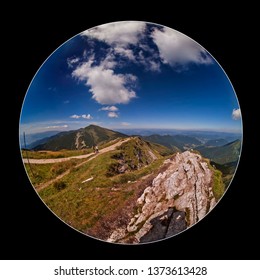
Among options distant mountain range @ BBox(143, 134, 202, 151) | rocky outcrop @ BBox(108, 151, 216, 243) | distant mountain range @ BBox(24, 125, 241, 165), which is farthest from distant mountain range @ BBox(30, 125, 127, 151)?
rocky outcrop @ BBox(108, 151, 216, 243)

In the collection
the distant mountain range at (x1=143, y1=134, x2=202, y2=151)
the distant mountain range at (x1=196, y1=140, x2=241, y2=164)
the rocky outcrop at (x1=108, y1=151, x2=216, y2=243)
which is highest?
the distant mountain range at (x1=143, y1=134, x2=202, y2=151)

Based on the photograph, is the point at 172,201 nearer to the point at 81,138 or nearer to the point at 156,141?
the point at 156,141

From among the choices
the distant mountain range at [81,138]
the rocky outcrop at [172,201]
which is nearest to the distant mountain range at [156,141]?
the distant mountain range at [81,138]

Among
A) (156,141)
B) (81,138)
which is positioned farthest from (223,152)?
(81,138)

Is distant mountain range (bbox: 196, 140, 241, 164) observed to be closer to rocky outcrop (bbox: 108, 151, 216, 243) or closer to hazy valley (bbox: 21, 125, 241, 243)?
hazy valley (bbox: 21, 125, 241, 243)

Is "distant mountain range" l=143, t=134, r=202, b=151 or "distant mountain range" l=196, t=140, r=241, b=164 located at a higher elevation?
"distant mountain range" l=143, t=134, r=202, b=151

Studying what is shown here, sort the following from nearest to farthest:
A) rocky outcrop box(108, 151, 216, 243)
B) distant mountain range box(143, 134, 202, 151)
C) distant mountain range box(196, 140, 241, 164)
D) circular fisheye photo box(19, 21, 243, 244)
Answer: circular fisheye photo box(19, 21, 243, 244)
rocky outcrop box(108, 151, 216, 243)
distant mountain range box(143, 134, 202, 151)
distant mountain range box(196, 140, 241, 164)
